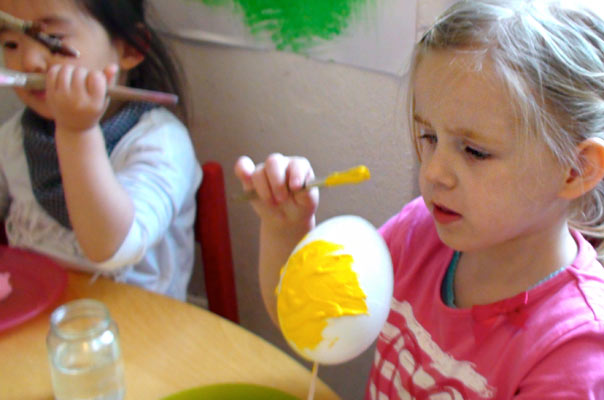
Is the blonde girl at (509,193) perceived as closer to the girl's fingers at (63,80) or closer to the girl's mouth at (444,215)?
the girl's mouth at (444,215)

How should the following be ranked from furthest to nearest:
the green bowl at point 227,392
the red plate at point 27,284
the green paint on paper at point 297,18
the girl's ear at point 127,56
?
the girl's ear at point 127,56
the green paint on paper at point 297,18
the red plate at point 27,284
the green bowl at point 227,392

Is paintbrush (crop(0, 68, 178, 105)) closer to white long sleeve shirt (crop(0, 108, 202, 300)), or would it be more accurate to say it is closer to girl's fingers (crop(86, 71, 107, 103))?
girl's fingers (crop(86, 71, 107, 103))

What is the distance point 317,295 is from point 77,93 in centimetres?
46

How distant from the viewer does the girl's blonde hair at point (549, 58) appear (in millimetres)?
531

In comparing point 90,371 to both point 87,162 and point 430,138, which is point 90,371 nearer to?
point 87,162

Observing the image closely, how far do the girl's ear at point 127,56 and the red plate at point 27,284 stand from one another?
0.40m

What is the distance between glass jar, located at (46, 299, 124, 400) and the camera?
0.65 meters

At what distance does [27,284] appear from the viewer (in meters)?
0.85

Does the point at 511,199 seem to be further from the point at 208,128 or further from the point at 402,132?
the point at 208,128

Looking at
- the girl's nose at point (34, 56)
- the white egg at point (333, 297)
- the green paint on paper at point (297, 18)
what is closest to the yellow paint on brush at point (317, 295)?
the white egg at point (333, 297)

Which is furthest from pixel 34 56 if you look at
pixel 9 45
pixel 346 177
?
pixel 346 177

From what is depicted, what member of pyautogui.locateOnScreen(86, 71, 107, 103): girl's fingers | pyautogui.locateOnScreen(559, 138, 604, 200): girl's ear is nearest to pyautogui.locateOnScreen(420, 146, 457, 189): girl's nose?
pyautogui.locateOnScreen(559, 138, 604, 200): girl's ear

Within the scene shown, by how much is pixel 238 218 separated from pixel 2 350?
664 millimetres

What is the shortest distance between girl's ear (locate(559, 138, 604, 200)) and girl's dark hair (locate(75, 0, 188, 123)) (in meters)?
0.82
